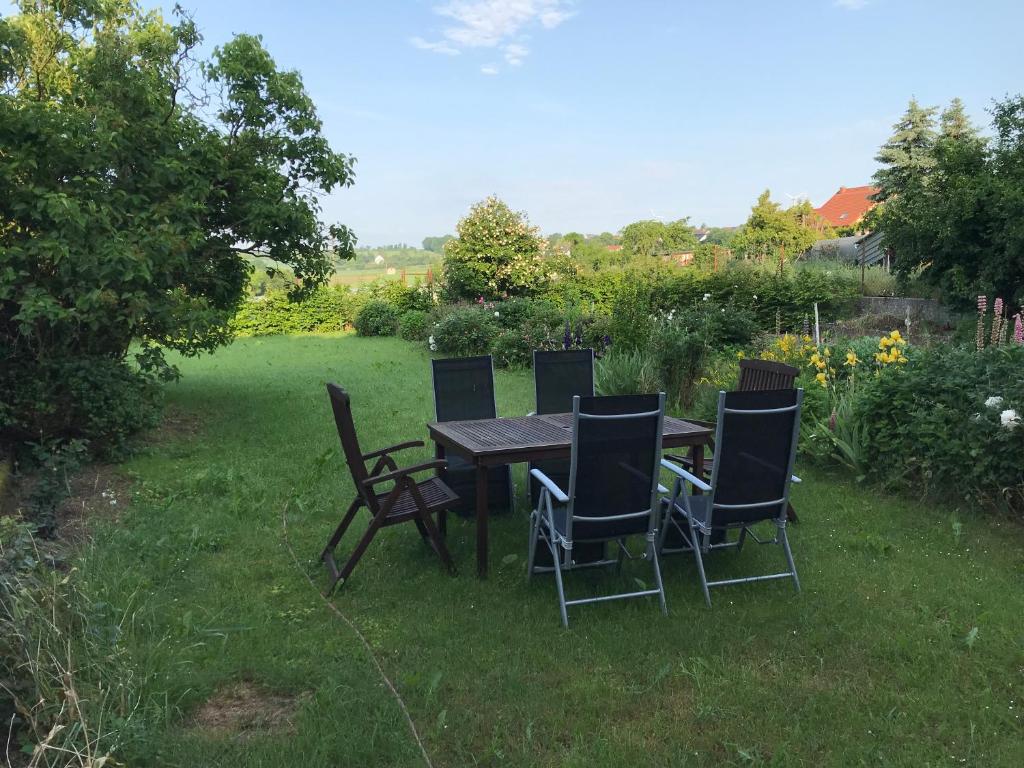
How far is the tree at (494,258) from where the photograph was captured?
18.9 meters

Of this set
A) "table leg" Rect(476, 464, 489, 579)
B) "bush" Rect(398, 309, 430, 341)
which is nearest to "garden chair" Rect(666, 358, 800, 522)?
"table leg" Rect(476, 464, 489, 579)

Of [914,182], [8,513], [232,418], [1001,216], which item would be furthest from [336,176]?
[914,182]

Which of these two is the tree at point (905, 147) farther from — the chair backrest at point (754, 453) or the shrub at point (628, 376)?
the chair backrest at point (754, 453)

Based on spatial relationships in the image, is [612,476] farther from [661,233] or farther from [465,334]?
[661,233]

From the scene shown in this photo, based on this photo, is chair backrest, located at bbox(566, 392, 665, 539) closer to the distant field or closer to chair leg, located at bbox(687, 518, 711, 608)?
chair leg, located at bbox(687, 518, 711, 608)

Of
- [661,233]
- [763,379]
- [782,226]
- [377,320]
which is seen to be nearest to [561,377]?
[763,379]

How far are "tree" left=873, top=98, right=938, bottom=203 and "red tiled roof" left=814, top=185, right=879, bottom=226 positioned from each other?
13.0 metres

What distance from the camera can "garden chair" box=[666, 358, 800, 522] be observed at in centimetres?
484

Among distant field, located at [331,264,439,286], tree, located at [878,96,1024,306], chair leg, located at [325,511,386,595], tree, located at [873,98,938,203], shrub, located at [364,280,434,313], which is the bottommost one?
chair leg, located at [325,511,386,595]

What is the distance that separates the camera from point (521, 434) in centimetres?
452

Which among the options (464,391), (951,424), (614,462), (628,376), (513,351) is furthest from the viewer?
(513,351)

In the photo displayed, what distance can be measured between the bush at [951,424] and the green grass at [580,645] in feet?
0.84

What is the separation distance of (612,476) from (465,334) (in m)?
11.2

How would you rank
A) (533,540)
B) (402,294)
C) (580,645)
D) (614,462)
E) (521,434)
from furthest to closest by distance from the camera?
(402,294) → (521,434) → (533,540) → (614,462) → (580,645)
